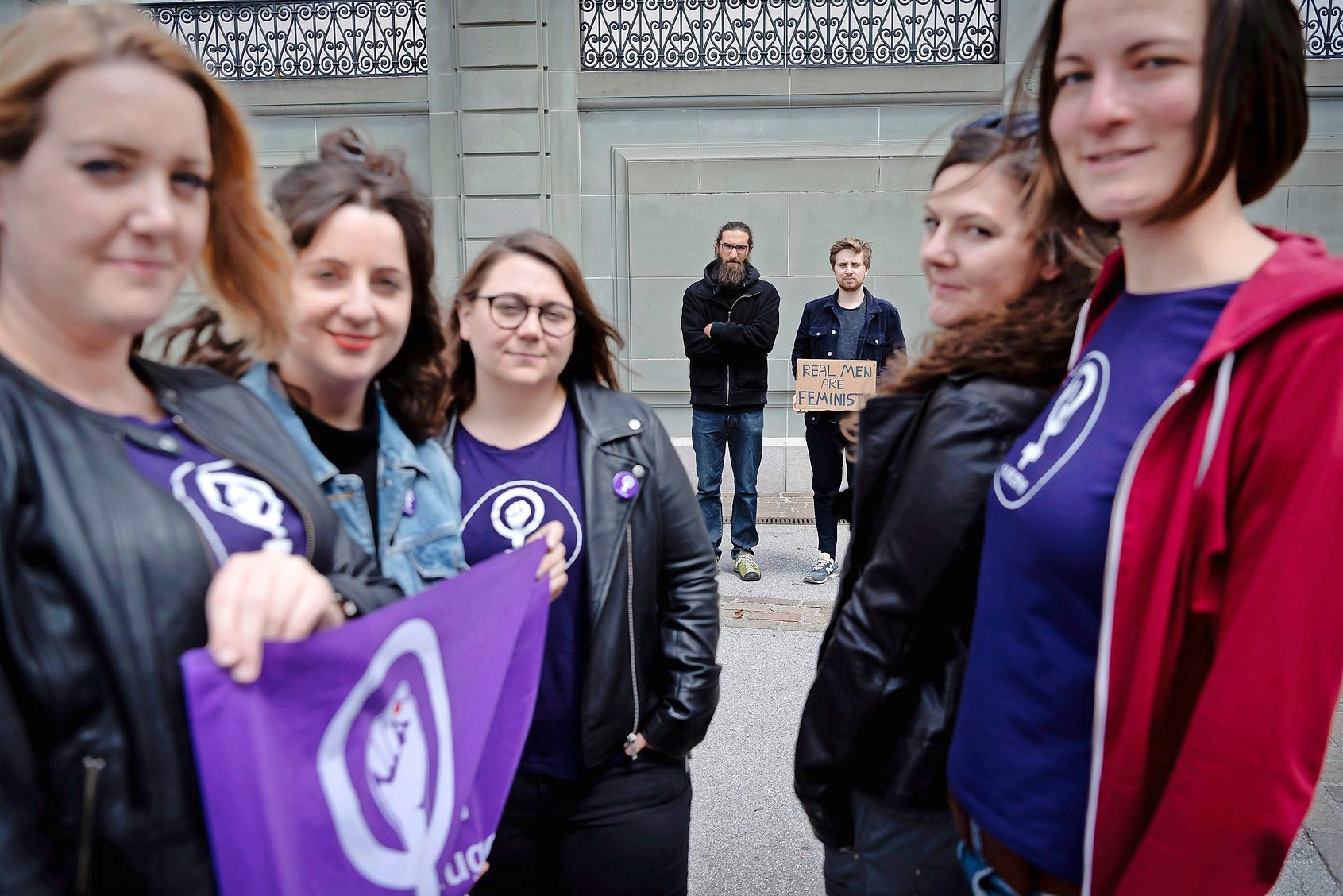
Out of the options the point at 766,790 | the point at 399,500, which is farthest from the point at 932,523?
the point at 766,790

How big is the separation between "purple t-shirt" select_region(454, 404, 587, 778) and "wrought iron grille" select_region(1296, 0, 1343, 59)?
469 inches

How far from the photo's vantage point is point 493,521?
2.35 meters

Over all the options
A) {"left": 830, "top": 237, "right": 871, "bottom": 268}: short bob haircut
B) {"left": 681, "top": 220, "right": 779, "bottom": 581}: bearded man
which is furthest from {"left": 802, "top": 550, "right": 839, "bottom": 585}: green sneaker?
{"left": 830, "top": 237, "right": 871, "bottom": 268}: short bob haircut

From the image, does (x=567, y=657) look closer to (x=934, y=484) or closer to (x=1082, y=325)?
(x=934, y=484)

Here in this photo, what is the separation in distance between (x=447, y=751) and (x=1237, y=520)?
122 cm

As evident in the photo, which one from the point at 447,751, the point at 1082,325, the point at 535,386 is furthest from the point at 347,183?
Result: the point at 1082,325

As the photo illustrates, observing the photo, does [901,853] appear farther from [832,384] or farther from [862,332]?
[862,332]

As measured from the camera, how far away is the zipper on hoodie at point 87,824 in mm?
1138

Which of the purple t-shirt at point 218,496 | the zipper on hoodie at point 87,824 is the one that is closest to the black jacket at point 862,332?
the purple t-shirt at point 218,496

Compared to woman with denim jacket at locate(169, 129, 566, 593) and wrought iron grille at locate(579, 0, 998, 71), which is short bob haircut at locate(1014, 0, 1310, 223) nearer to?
woman with denim jacket at locate(169, 129, 566, 593)

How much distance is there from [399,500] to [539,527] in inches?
14.0

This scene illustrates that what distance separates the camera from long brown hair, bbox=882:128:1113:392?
1.74 metres

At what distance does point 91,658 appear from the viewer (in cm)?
116

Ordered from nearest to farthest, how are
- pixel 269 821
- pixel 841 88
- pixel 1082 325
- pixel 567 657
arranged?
pixel 269 821, pixel 1082 325, pixel 567 657, pixel 841 88
